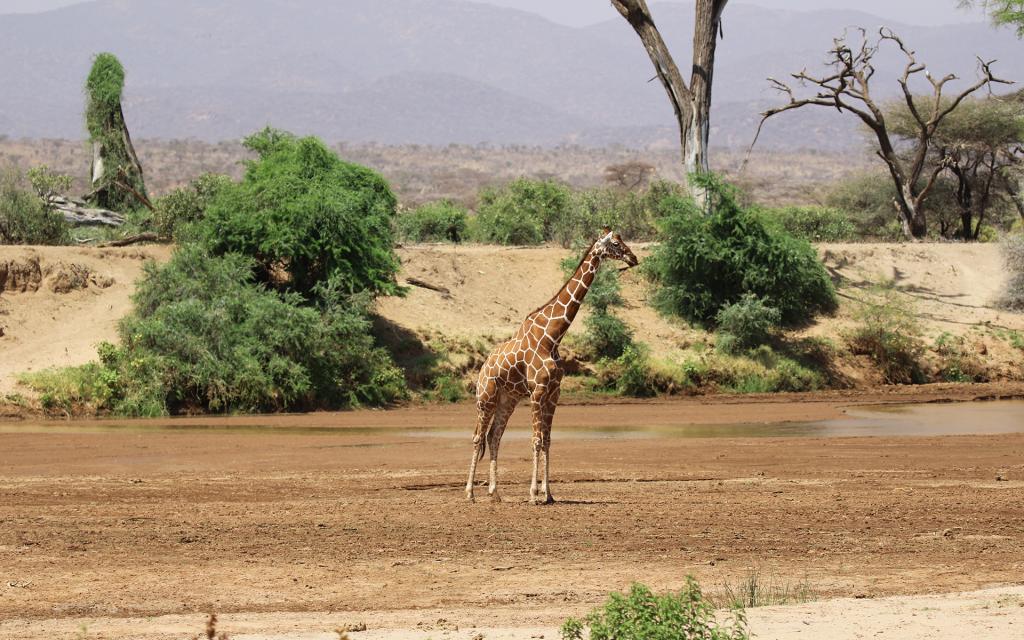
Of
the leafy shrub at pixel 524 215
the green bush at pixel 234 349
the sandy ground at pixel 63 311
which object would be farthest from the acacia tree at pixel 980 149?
the sandy ground at pixel 63 311

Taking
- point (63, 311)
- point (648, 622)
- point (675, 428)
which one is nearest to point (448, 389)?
point (675, 428)

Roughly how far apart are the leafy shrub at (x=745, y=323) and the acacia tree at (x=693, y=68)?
6.20m

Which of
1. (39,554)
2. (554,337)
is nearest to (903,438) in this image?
(554,337)

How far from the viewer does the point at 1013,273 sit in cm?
4203

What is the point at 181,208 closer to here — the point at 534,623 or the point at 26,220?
the point at 26,220

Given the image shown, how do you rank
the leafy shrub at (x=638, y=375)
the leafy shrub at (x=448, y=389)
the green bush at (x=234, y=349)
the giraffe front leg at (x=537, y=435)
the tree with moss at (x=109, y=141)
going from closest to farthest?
the giraffe front leg at (x=537, y=435)
the green bush at (x=234, y=349)
the leafy shrub at (x=448, y=389)
the leafy shrub at (x=638, y=375)
the tree with moss at (x=109, y=141)

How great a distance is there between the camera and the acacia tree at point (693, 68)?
40875mm

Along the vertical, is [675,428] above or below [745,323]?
below

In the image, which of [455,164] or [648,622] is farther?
[455,164]

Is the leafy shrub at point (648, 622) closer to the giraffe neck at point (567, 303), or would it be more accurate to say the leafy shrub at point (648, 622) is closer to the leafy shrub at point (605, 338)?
the giraffe neck at point (567, 303)

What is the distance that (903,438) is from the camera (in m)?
25.0

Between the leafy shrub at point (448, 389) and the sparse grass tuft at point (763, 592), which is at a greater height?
the sparse grass tuft at point (763, 592)

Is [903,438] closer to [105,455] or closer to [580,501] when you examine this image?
[580,501]

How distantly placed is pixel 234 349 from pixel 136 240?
9.42 m
